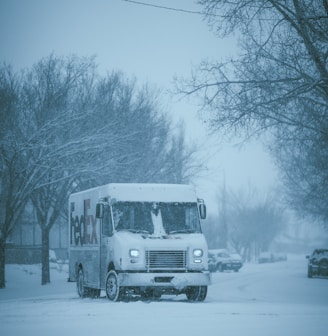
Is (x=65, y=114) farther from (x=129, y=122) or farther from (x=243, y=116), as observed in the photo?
(x=243, y=116)

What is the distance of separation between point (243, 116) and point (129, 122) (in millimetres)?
15563

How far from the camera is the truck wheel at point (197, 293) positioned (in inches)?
696

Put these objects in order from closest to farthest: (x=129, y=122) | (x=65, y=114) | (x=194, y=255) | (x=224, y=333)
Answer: (x=224, y=333), (x=194, y=255), (x=65, y=114), (x=129, y=122)

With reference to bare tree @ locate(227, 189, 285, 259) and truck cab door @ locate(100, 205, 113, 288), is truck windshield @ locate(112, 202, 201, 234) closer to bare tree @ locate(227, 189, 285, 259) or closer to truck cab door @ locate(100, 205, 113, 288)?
truck cab door @ locate(100, 205, 113, 288)

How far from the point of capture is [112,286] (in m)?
17.2

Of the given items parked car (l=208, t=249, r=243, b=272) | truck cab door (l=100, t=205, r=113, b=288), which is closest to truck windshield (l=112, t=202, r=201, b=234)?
truck cab door (l=100, t=205, r=113, b=288)

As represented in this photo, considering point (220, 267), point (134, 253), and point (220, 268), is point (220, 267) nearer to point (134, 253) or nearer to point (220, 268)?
point (220, 268)

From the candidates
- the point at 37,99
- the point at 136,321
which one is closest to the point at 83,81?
the point at 37,99

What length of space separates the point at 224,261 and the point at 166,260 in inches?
1326

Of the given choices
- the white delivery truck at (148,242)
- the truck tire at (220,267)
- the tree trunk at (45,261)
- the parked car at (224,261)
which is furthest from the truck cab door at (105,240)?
the truck tire at (220,267)

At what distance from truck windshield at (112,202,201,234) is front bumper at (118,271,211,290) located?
120 centimetres

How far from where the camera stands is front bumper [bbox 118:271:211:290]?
16.6 metres

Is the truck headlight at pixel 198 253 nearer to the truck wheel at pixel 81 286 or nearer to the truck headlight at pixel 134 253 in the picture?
the truck headlight at pixel 134 253

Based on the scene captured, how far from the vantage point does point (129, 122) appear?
109 ft
